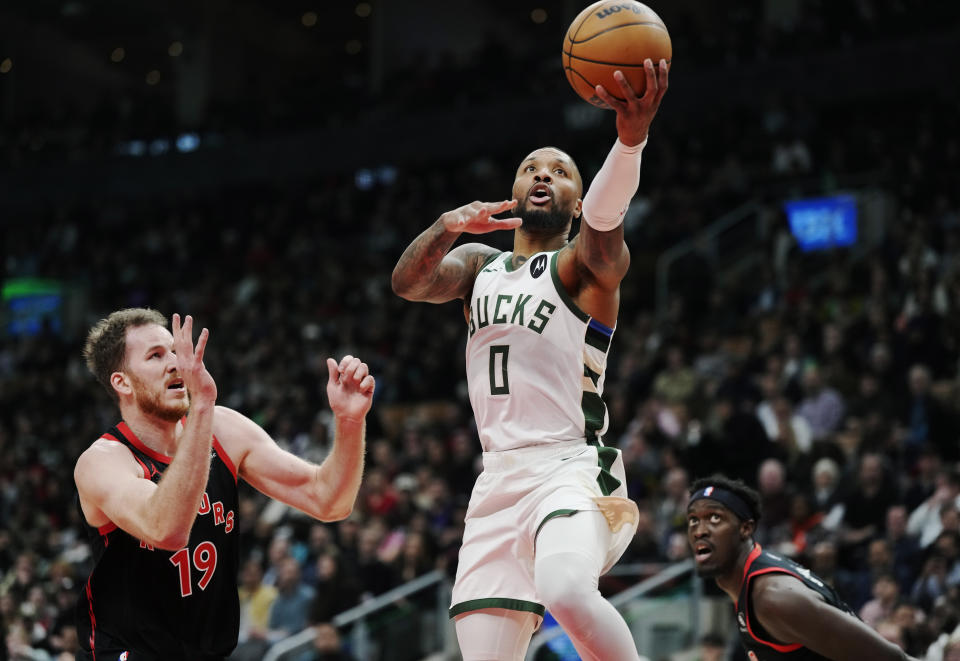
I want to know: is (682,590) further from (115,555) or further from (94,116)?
(94,116)

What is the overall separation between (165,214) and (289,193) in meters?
3.21

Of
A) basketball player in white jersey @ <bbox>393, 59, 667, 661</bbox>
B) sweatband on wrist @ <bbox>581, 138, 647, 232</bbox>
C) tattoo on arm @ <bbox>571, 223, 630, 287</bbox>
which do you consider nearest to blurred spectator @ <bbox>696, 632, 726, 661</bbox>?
basketball player in white jersey @ <bbox>393, 59, 667, 661</bbox>

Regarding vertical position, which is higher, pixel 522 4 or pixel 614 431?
pixel 522 4

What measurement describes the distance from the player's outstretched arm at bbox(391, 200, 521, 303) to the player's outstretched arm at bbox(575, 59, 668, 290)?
0.36 metres

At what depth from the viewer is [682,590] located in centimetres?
1029

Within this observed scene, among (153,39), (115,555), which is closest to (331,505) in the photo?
(115,555)

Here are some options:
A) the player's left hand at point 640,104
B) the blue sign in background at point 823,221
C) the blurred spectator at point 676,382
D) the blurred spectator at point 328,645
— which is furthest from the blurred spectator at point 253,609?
the blue sign in background at point 823,221

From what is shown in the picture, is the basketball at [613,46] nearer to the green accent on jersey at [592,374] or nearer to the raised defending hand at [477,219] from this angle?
the raised defending hand at [477,219]

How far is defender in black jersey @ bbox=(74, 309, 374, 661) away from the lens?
4.16m

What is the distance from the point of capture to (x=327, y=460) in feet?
16.2

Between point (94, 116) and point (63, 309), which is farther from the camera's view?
point (94, 116)

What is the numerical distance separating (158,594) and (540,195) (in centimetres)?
225

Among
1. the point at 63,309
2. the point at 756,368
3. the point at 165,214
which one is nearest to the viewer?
the point at 756,368

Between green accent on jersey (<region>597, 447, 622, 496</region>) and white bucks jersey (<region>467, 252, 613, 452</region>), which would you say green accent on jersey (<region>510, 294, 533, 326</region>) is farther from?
green accent on jersey (<region>597, 447, 622, 496</region>)
